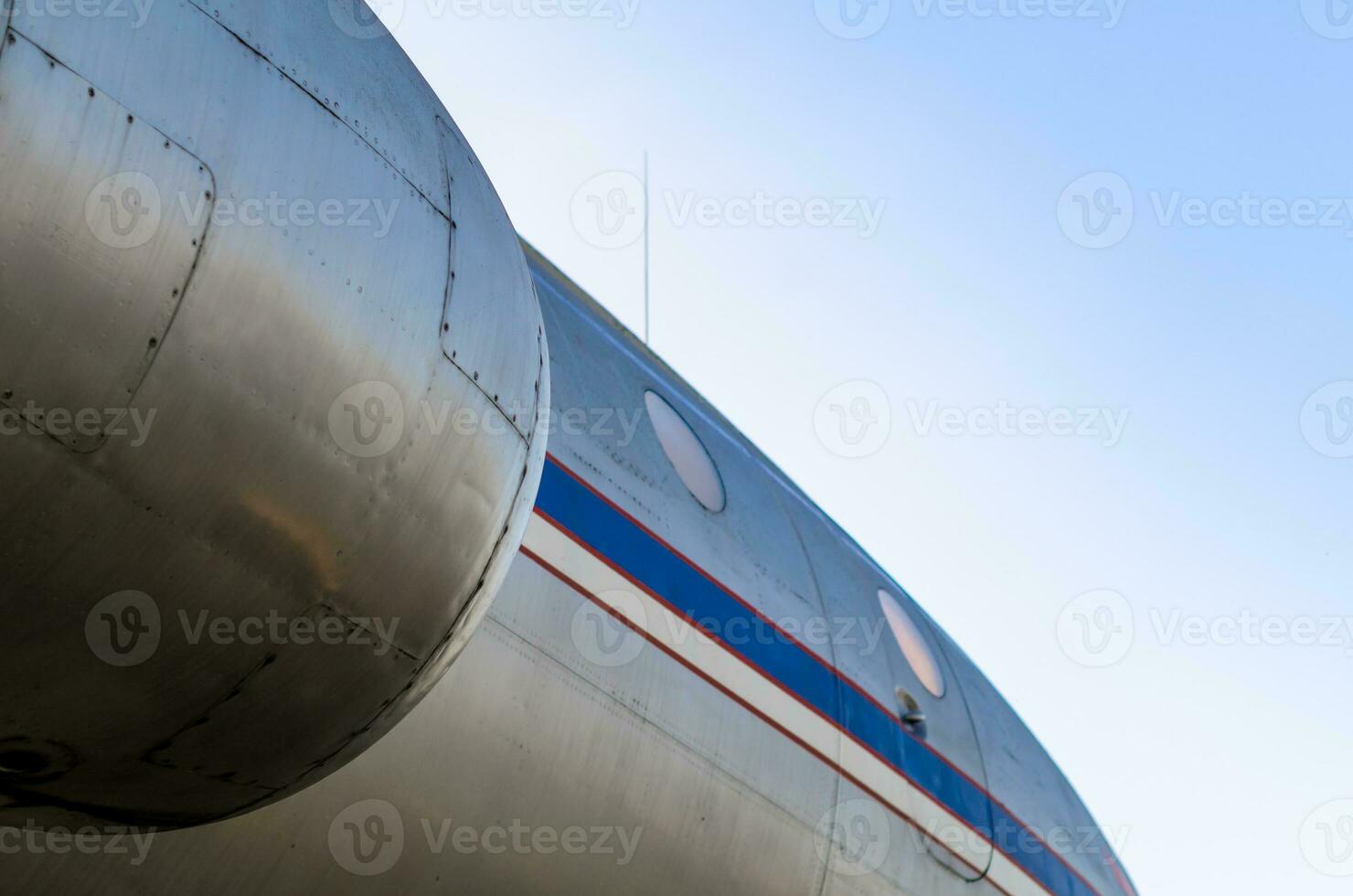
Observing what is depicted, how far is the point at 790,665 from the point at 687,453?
1.39m

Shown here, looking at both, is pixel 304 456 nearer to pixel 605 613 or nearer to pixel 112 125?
pixel 112 125

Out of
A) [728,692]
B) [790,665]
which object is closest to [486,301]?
[728,692]

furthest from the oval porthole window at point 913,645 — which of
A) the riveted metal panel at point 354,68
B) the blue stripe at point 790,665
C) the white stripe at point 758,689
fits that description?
the riveted metal panel at point 354,68

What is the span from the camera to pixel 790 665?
899 cm

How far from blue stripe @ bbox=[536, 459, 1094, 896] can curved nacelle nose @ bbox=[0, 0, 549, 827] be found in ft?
8.80

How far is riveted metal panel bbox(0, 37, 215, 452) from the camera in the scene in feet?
11.7

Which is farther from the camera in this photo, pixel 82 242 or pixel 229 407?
pixel 229 407

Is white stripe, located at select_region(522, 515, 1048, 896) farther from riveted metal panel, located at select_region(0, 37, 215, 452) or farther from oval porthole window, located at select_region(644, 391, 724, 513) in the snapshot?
riveted metal panel, located at select_region(0, 37, 215, 452)

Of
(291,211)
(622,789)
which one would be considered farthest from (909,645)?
(291,211)

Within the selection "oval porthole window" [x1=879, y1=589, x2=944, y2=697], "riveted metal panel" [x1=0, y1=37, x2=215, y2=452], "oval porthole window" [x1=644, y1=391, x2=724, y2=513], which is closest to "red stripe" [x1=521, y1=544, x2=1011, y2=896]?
"oval porthole window" [x1=644, y1=391, x2=724, y2=513]

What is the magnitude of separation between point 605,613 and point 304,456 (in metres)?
3.57

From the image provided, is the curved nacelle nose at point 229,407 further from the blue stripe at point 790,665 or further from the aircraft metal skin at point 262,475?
the blue stripe at point 790,665

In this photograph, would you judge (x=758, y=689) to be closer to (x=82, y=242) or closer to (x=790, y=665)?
(x=790, y=665)

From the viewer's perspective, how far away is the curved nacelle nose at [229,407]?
3.70 meters
